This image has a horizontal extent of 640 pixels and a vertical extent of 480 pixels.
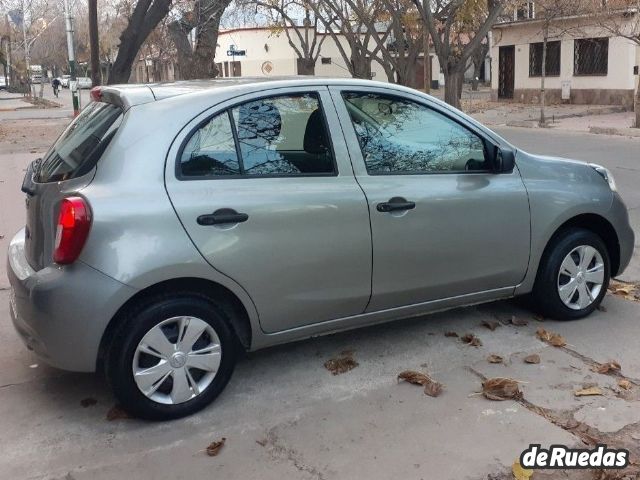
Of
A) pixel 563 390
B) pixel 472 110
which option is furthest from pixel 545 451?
pixel 472 110

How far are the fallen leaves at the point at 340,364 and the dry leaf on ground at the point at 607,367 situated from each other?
4.63 feet

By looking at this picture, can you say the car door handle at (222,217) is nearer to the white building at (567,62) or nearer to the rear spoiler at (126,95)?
the rear spoiler at (126,95)

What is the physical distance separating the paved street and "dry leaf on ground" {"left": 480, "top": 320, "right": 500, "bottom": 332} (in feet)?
0.14

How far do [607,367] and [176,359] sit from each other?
247 centimetres

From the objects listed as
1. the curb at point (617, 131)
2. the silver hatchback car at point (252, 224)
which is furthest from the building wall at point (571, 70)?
the silver hatchback car at point (252, 224)

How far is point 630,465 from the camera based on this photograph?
3115 mm

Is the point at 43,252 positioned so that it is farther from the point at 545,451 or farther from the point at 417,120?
the point at 545,451

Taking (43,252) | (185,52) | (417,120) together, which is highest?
(185,52)

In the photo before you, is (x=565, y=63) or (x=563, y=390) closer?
(x=563, y=390)

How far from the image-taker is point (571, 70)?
29.0m

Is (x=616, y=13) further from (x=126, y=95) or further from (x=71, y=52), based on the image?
(x=126, y=95)

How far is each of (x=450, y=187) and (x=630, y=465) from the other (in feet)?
6.01

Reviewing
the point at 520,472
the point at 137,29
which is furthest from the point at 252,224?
the point at 137,29

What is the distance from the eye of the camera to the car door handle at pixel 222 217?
352 cm
